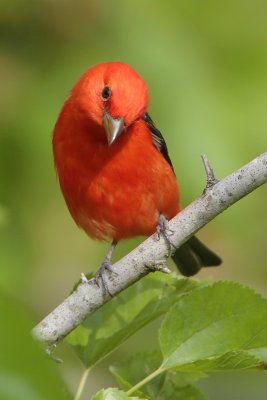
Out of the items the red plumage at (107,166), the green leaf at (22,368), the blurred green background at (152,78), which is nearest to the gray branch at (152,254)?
the blurred green background at (152,78)

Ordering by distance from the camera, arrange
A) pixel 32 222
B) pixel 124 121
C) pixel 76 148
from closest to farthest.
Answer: pixel 124 121 → pixel 76 148 → pixel 32 222

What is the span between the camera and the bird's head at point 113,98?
152 inches

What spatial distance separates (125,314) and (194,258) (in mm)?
3243

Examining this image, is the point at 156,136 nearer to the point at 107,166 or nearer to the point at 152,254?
the point at 107,166

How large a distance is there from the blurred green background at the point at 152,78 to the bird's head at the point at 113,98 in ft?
1.88

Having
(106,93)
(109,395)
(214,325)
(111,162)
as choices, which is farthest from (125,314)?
(111,162)

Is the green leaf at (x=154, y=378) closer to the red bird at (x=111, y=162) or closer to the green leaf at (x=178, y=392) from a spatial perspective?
the green leaf at (x=178, y=392)

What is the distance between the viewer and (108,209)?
469 centimetres

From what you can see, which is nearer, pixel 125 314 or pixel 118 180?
pixel 125 314

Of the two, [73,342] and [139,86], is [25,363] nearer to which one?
[73,342]

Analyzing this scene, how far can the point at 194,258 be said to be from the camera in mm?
5754

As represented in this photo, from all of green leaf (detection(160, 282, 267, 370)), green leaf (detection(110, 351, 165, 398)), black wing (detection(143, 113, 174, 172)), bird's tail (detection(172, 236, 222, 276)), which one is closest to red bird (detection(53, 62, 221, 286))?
black wing (detection(143, 113, 174, 172))

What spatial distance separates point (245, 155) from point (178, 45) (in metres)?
0.93

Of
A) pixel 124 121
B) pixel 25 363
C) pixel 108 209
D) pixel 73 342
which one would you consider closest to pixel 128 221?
pixel 108 209
